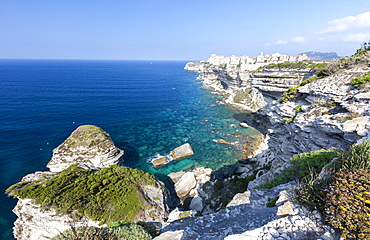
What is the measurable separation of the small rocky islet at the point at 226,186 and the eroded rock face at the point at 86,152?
14 cm

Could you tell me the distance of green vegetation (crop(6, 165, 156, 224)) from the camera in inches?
531

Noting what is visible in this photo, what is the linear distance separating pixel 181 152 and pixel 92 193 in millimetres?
17576

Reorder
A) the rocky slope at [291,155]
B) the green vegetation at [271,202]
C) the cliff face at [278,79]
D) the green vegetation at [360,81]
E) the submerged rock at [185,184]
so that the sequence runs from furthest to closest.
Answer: the cliff face at [278,79] → the submerged rock at [185,184] → the green vegetation at [360,81] → the green vegetation at [271,202] → the rocky slope at [291,155]

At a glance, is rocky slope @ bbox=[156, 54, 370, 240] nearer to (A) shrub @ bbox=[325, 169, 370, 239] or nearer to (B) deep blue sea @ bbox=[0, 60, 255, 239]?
(A) shrub @ bbox=[325, 169, 370, 239]

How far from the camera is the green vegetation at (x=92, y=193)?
44.2ft

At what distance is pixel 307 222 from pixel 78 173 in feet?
62.6

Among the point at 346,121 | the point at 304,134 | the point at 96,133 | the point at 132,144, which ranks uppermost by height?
the point at 346,121

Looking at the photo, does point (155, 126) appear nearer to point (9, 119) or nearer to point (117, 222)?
point (117, 222)

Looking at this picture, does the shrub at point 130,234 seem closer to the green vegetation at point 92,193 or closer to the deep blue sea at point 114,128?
the green vegetation at point 92,193

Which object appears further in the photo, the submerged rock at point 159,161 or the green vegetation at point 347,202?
the submerged rock at point 159,161

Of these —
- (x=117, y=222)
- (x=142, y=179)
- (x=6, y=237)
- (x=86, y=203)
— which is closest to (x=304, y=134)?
(x=142, y=179)

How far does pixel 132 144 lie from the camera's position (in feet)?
111

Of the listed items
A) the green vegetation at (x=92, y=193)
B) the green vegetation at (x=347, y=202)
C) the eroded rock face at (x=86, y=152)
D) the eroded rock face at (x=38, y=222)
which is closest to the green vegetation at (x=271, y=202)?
the green vegetation at (x=347, y=202)

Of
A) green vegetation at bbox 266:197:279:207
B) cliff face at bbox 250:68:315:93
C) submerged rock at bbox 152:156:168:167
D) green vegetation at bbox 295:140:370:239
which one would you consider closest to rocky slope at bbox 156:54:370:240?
green vegetation at bbox 266:197:279:207
